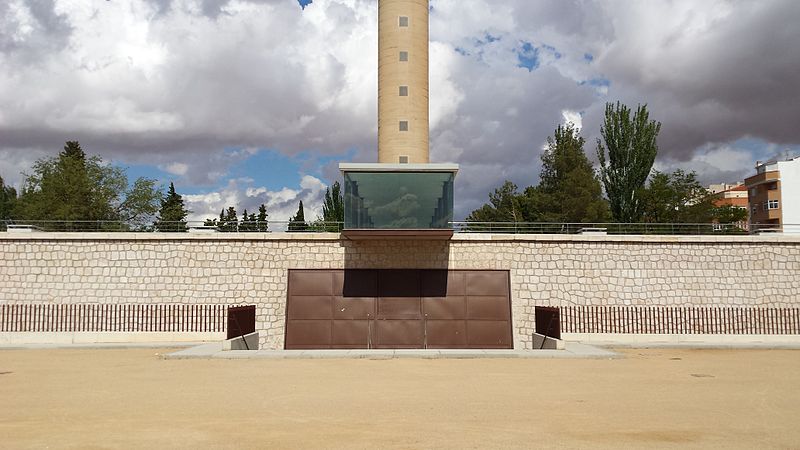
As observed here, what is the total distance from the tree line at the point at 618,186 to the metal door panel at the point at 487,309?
20.4 m

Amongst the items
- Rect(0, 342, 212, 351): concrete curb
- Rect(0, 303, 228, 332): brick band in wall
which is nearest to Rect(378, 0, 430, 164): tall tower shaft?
Rect(0, 303, 228, 332): brick band in wall

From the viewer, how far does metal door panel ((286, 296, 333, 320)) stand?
27234 millimetres

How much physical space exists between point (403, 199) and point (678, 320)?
40.9ft

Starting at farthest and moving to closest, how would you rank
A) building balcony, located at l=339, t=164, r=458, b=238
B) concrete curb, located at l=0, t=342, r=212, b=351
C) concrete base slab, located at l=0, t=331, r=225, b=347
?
building balcony, located at l=339, t=164, r=458, b=238, concrete base slab, located at l=0, t=331, r=225, b=347, concrete curb, located at l=0, t=342, r=212, b=351

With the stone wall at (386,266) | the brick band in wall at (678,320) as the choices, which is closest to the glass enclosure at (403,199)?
the stone wall at (386,266)

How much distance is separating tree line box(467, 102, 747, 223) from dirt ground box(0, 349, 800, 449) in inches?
1153

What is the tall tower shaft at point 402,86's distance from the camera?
1304 inches

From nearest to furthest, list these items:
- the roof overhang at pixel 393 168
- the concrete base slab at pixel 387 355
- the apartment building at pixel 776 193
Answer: the concrete base slab at pixel 387 355, the roof overhang at pixel 393 168, the apartment building at pixel 776 193

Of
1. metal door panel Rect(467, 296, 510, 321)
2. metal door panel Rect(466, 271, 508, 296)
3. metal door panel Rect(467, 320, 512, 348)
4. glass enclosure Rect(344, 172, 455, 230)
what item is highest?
glass enclosure Rect(344, 172, 455, 230)

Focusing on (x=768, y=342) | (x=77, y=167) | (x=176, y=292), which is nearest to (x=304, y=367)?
(x=176, y=292)

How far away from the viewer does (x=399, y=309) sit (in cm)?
2731

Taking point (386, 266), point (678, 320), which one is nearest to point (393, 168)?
point (386, 266)

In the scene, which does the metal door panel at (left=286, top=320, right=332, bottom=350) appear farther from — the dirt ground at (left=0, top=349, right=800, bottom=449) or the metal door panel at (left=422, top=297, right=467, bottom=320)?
the dirt ground at (left=0, top=349, right=800, bottom=449)

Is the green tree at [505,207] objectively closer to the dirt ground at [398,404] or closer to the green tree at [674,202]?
the green tree at [674,202]
